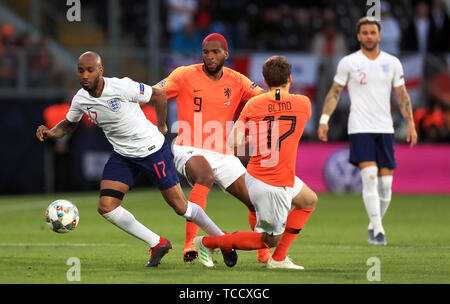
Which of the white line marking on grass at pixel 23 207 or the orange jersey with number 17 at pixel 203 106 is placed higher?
the orange jersey with number 17 at pixel 203 106

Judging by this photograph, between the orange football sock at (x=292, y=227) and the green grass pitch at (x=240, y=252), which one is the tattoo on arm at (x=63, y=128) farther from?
the orange football sock at (x=292, y=227)

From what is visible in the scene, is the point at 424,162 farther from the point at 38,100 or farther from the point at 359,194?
the point at 38,100

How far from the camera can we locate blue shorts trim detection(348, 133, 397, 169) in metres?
10.8

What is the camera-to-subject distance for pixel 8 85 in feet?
61.1

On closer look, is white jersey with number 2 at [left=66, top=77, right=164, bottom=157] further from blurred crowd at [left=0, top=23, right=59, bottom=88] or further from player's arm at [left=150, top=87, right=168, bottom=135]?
blurred crowd at [left=0, top=23, right=59, bottom=88]

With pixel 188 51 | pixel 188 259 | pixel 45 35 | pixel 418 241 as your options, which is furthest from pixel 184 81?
pixel 45 35

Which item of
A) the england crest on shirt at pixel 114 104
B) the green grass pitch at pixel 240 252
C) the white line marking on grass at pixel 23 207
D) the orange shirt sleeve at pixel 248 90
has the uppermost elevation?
the orange shirt sleeve at pixel 248 90

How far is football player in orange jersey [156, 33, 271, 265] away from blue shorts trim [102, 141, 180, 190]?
44cm

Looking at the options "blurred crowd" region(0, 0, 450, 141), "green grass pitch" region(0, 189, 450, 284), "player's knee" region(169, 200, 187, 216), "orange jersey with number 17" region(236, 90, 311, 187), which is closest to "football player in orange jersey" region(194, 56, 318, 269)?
"orange jersey with number 17" region(236, 90, 311, 187)

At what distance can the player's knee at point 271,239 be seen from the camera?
7.90 metres

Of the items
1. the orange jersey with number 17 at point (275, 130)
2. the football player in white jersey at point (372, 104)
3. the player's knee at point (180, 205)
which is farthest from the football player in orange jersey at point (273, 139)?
the football player in white jersey at point (372, 104)

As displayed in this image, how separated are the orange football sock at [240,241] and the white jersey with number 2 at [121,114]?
103cm

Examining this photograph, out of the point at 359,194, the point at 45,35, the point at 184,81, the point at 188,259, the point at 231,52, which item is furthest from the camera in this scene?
the point at 45,35
